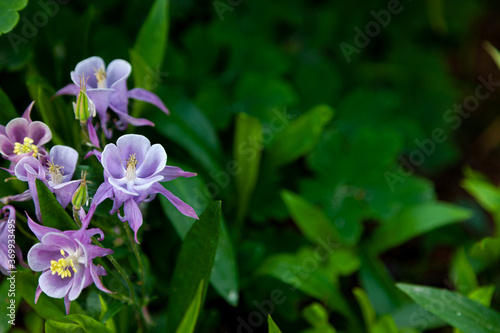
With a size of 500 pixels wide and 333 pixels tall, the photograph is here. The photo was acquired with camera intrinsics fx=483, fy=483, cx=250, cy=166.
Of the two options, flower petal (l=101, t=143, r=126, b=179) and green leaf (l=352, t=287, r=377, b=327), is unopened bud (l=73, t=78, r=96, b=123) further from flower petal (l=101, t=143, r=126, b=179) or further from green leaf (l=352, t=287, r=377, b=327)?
green leaf (l=352, t=287, r=377, b=327)

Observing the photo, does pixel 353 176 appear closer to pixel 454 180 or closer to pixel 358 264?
pixel 358 264

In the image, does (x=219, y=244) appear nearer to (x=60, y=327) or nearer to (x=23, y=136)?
(x=60, y=327)

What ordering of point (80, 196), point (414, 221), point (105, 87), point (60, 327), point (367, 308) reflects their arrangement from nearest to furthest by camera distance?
point (80, 196), point (60, 327), point (105, 87), point (367, 308), point (414, 221)

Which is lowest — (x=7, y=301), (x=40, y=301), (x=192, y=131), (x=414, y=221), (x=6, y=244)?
(x=7, y=301)

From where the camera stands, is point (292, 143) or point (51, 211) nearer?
point (51, 211)

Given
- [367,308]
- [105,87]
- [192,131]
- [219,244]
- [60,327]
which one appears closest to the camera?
[60,327]

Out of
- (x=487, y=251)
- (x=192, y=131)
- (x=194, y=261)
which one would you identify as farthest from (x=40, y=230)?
(x=487, y=251)

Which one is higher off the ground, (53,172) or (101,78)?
(101,78)
